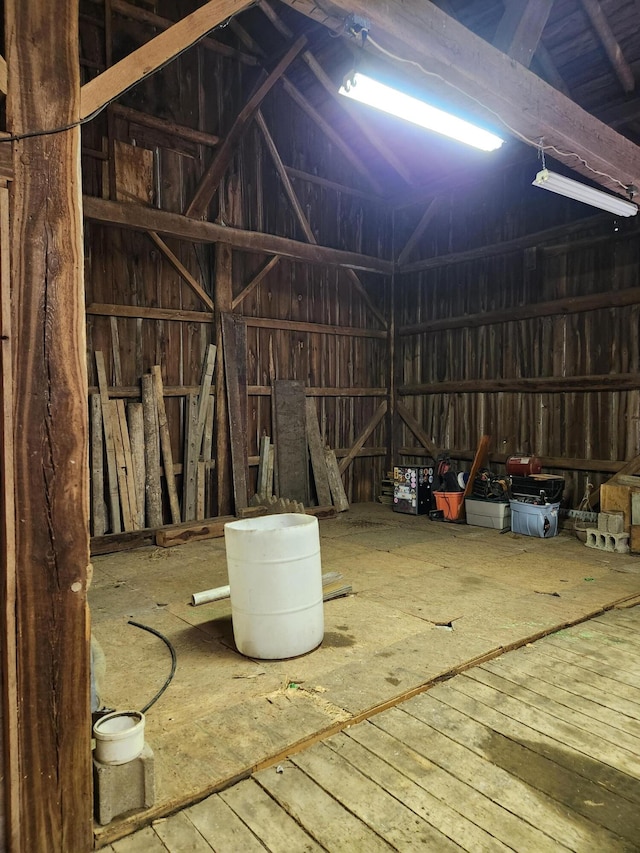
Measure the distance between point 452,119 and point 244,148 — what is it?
2958mm

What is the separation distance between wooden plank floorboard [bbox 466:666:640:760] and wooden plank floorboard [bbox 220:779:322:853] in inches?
45.2

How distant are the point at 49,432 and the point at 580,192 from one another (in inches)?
170

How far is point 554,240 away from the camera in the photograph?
6633 mm

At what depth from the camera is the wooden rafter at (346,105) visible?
6137 millimetres

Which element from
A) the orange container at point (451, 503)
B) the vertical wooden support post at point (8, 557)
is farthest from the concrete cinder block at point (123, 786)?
the orange container at point (451, 503)

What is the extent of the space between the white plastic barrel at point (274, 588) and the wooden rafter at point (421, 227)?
597cm

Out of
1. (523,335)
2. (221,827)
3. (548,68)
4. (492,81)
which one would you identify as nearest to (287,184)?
(548,68)

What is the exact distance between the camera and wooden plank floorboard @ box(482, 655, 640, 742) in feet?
8.27

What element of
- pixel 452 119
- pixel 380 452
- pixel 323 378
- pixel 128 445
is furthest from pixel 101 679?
pixel 380 452

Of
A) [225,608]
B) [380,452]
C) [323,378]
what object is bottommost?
[225,608]

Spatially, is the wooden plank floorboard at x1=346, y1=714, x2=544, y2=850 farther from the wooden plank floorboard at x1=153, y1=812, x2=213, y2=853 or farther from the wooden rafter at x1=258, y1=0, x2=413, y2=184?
the wooden rafter at x1=258, y1=0, x2=413, y2=184

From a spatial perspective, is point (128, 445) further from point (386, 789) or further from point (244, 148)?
point (386, 789)

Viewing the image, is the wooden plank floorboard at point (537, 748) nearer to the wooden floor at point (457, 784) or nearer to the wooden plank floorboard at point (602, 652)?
the wooden floor at point (457, 784)

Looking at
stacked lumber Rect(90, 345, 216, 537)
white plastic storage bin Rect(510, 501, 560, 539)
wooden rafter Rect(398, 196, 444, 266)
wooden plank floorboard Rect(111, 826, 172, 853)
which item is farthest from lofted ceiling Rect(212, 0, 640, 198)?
stacked lumber Rect(90, 345, 216, 537)
